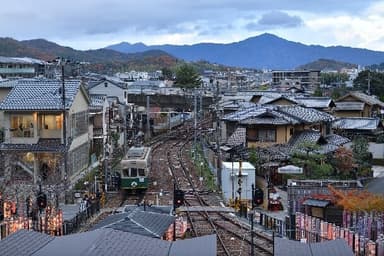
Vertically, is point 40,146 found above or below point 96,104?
below

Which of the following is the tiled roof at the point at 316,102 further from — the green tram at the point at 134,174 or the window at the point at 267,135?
the green tram at the point at 134,174

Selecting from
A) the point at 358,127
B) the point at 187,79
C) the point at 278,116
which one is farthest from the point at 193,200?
the point at 187,79

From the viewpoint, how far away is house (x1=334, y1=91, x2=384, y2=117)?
152 feet

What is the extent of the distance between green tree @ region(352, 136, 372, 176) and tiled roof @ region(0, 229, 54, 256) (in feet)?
62.7

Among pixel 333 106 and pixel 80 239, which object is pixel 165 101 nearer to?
pixel 333 106

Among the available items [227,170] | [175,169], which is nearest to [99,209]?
[227,170]

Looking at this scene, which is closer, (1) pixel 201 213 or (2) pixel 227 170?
(1) pixel 201 213

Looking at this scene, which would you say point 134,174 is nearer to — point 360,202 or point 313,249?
point 360,202

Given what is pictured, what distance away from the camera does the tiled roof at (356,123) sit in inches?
1541

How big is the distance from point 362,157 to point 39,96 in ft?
51.2

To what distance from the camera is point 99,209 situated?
21.7 metres

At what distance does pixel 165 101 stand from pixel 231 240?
3165 centimetres

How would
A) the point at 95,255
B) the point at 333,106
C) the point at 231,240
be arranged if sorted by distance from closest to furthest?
1. the point at 95,255
2. the point at 231,240
3. the point at 333,106

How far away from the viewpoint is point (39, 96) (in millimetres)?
26000
